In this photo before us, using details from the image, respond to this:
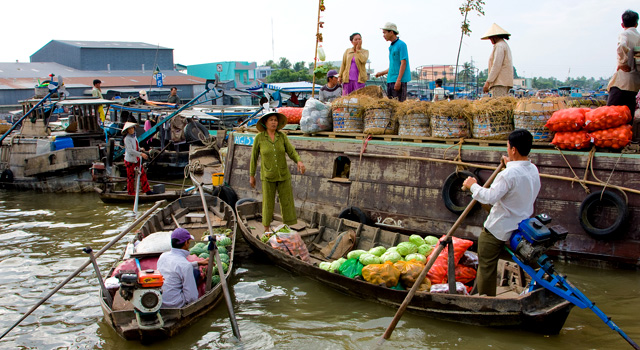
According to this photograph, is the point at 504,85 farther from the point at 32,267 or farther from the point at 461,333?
the point at 32,267

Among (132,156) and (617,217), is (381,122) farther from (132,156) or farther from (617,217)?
(132,156)

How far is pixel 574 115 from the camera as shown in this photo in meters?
7.06

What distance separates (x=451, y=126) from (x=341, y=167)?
262cm

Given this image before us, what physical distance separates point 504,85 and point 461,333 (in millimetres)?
5044

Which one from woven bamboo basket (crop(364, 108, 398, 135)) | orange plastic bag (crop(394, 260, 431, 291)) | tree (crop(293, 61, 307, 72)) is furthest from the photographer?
tree (crop(293, 61, 307, 72))

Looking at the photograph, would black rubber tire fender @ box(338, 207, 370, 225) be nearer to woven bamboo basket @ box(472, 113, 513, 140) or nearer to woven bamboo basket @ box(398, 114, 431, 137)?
woven bamboo basket @ box(398, 114, 431, 137)

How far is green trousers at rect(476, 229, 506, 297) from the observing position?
16.9ft

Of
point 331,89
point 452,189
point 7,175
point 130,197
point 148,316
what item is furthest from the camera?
point 7,175

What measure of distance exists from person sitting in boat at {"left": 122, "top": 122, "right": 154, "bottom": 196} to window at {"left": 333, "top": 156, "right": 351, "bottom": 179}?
5816 millimetres

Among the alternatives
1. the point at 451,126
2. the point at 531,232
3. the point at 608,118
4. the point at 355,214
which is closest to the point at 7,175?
the point at 355,214

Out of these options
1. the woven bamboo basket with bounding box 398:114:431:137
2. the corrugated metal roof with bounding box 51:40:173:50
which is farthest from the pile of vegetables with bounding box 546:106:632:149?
the corrugated metal roof with bounding box 51:40:173:50

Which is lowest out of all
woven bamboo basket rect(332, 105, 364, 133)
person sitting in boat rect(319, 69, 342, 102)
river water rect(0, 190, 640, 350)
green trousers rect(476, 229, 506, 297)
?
river water rect(0, 190, 640, 350)

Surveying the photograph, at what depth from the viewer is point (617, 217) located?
687 centimetres

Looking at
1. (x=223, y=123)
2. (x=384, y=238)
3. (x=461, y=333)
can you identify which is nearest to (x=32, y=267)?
(x=384, y=238)
